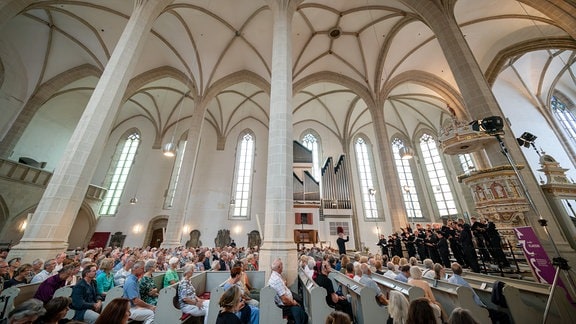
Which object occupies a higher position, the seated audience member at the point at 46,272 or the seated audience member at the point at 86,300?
the seated audience member at the point at 46,272

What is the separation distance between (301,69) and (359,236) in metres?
10.5

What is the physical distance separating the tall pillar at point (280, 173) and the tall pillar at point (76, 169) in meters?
3.71

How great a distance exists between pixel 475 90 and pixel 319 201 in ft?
27.9

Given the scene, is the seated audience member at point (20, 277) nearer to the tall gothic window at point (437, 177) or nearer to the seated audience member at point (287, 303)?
the seated audience member at point (287, 303)

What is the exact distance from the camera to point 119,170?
45.1 ft

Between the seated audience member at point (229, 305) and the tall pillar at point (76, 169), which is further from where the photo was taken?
the tall pillar at point (76, 169)

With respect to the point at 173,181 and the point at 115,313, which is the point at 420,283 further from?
the point at 173,181

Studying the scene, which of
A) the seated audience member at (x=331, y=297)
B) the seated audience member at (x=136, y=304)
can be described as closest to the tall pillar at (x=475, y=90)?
the seated audience member at (x=331, y=297)

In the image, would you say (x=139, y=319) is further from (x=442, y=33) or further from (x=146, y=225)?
(x=146, y=225)

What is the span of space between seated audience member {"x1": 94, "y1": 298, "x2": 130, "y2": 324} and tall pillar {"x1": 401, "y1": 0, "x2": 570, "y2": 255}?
6336mm

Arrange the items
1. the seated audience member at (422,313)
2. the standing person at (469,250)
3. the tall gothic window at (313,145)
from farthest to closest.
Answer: the tall gothic window at (313,145), the standing person at (469,250), the seated audience member at (422,313)

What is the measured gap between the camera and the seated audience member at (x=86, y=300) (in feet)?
8.20

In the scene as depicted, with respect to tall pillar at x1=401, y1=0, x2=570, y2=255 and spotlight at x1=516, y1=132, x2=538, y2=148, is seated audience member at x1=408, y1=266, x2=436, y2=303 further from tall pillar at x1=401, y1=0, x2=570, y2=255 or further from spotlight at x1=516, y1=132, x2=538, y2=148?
spotlight at x1=516, y1=132, x2=538, y2=148

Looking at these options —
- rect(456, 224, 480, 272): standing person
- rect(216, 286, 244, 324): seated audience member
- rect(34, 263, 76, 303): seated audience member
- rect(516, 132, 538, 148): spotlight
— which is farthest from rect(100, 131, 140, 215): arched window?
rect(516, 132, 538, 148): spotlight
